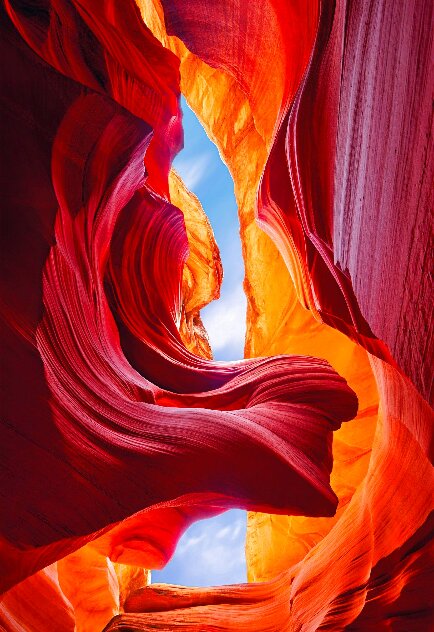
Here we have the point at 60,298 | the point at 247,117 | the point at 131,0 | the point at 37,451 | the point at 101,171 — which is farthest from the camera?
the point at 247,117

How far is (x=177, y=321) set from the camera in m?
6.03

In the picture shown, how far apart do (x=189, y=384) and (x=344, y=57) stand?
2928 mm

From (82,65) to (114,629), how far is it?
4097 millimetres

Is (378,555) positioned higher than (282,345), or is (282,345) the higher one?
(282,345)

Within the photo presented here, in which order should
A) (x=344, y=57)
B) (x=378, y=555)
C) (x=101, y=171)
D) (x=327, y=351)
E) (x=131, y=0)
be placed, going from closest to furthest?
(x=344, y=57) → (x=378, y=555) → (x=101, y=171) → (x=131, y=0) → (x=327, y=351)

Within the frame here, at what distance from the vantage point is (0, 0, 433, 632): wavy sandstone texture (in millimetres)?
2287

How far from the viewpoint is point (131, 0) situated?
5359 millimetres

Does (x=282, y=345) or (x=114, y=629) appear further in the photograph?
(x=282, y=345)

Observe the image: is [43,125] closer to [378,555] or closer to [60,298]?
[60,298]

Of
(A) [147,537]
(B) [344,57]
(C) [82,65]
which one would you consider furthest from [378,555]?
(C) [82,65]

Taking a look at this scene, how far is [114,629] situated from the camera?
4.23 meters

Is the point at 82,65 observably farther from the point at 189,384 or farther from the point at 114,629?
the point at 114,629

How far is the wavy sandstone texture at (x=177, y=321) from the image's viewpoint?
2287mm

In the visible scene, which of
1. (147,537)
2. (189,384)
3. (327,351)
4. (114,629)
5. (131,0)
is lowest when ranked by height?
(114,629)
